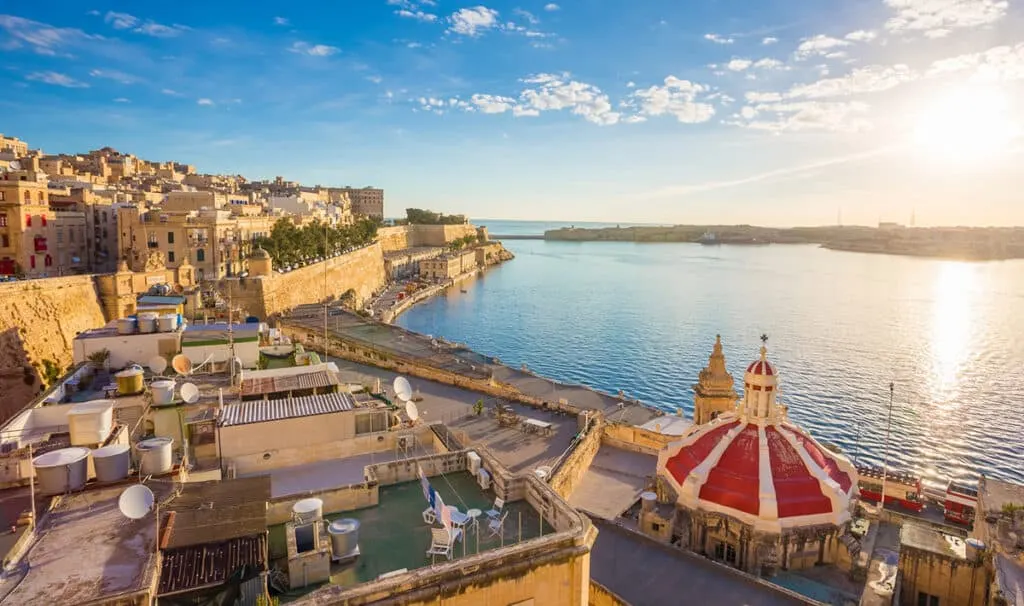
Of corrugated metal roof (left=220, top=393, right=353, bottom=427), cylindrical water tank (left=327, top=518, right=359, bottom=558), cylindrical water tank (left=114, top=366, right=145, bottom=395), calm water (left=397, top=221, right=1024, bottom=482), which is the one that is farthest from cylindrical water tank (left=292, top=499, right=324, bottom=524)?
calm water (left=397, top=221, right=1024, bottom=482)

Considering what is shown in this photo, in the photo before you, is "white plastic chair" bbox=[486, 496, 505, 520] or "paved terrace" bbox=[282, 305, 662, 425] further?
"paved terrace" bbox=[282, 305, 662, 425]

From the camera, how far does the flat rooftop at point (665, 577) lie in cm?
1156

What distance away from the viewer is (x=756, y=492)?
14.0 metres

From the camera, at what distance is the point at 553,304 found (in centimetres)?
7788

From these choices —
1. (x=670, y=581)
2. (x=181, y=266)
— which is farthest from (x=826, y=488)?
(x=181, y=266)

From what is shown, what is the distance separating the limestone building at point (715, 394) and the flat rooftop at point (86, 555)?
51.7 feet

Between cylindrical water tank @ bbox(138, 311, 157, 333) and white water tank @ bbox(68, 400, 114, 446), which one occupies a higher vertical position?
cylindrical water tank @ bbox(138, 311, 157, 333)

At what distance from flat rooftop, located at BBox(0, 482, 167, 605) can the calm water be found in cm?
3135

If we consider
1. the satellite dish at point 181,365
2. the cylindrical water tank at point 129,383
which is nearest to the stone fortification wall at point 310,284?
the satellite dish at point 181,365

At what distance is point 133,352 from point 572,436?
1265cm

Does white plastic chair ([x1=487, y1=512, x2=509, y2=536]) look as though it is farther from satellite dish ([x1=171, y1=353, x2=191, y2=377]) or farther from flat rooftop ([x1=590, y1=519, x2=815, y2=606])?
satellite dish ([x1=171, y1=353, x2=191, y2=377])

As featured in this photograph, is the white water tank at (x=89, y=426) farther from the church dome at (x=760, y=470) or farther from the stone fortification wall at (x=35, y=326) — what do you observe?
the stone fortification wall at (x=35, y=326)

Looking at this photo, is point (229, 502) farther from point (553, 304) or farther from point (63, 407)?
point (553, 304)

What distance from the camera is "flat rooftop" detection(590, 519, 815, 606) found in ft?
37.9
